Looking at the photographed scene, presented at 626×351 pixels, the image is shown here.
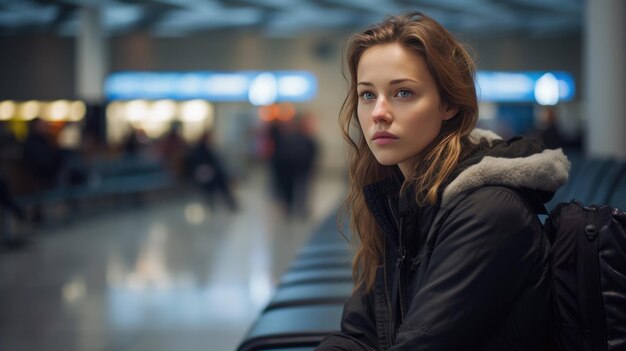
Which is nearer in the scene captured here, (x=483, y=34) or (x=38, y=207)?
(x=38, y=207)

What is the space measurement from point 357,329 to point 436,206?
1.86 feet

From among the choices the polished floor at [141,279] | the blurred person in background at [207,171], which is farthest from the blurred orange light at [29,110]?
the polished floor at [141,279]

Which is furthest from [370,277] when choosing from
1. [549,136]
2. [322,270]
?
[549,136]

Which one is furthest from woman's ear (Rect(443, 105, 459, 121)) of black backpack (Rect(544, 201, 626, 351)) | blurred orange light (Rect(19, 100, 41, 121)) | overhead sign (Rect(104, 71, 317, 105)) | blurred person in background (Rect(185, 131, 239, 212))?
blurred orange light (Rect(19, 100, 41, 121))

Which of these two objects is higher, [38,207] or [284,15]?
[284,15]

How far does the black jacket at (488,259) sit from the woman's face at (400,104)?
0.46 feet

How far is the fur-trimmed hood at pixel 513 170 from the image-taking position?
4.96ft

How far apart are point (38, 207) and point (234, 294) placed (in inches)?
231

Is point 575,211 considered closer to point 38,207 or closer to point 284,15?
point 38,207

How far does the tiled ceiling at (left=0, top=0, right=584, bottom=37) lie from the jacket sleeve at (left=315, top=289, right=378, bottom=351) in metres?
16.2

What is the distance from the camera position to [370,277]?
6.47ft

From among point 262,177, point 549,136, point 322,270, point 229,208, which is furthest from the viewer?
point 262,177

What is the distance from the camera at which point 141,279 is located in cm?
632

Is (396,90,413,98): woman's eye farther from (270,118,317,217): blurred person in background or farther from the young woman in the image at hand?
(270,118,317,217): blurred person in background
